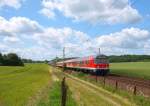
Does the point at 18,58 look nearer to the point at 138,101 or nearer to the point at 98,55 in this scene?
the point at 98,55

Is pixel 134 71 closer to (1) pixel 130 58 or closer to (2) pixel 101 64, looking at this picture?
(2) pixel 101 64

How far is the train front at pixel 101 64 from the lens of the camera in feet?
195

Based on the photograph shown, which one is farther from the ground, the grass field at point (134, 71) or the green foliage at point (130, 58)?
the green foliage at point (130, 58)

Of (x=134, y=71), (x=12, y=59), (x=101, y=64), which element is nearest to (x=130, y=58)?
(x=12, y=59)

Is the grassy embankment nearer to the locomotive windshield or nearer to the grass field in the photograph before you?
the locomotive windshield

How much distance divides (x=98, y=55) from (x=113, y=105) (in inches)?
1469

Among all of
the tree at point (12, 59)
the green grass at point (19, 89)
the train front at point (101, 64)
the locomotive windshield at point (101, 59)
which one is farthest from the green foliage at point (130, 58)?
the green grass at point (19, 89)

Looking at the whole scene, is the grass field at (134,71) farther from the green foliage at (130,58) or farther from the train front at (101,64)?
the green foliage at (130,58)

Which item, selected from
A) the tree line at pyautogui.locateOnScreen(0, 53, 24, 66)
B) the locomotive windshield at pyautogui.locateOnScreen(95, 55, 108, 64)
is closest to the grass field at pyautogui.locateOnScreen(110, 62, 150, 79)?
the locomotive windshield at pyautogui.locateOnScreen(95, 55, 108, 64)

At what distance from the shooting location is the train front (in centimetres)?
5944

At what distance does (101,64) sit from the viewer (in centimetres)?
5959

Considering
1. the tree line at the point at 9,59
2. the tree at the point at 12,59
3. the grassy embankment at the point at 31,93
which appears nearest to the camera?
the grassy embankment at the point at 31,93

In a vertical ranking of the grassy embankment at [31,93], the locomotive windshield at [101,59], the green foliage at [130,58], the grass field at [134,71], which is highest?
the green foliage at [130,58]

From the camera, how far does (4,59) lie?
18638cm
